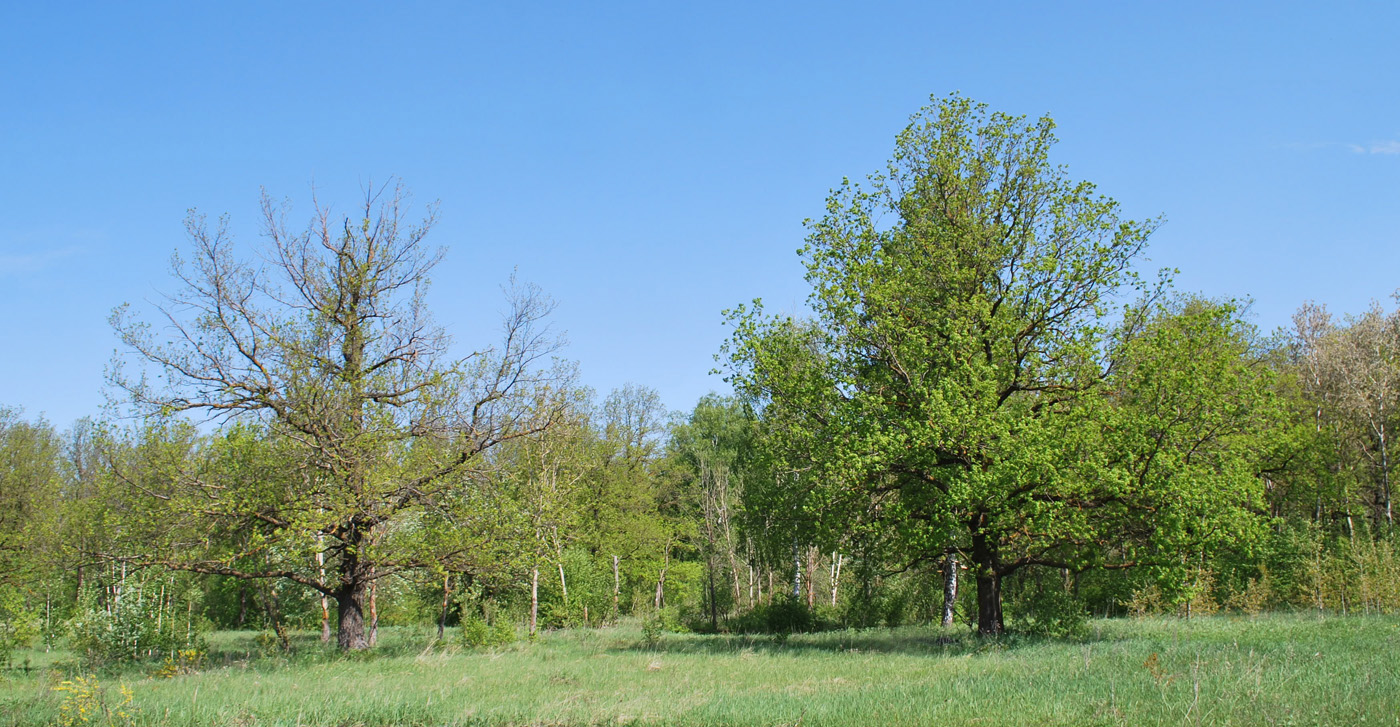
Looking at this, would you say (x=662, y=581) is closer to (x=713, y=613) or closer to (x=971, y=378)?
(x=713, y=613)

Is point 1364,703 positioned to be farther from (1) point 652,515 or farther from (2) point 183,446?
(1) point 652,515

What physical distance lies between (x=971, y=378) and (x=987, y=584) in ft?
18.5

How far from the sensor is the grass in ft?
29.3

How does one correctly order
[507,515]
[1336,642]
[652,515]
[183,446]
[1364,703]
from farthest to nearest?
1. [652,515]
2. [507,515]
3. [183,446]
4. [1336,642]
5. [1364,703]

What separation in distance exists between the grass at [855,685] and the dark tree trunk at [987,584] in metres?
1.18

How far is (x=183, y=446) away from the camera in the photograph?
63.5 ft

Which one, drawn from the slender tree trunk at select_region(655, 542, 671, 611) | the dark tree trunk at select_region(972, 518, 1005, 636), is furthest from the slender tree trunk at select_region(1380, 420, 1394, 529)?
the slender tree trunk at select_region(655, 542, 671, 611)

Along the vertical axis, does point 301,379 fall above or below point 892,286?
below

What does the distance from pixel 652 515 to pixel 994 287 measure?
34.2m

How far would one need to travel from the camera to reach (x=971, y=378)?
56.3ft

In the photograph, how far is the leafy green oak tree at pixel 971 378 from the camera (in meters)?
16.4

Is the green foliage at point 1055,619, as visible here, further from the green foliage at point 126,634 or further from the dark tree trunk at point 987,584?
the green foliage at point 126,634

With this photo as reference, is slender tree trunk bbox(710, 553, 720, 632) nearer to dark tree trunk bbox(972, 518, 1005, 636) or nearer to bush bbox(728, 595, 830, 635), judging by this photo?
bush bbox(728, 595, 830, 635)

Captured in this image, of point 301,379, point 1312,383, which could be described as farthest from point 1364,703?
point 1312,383
